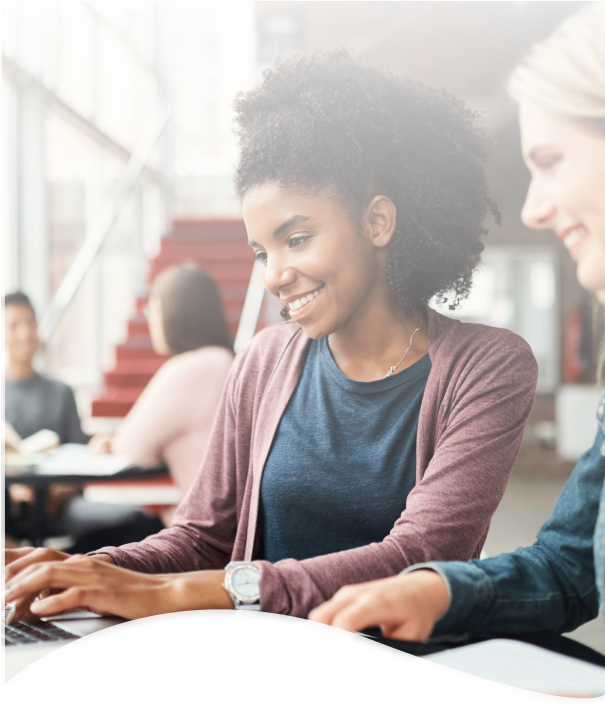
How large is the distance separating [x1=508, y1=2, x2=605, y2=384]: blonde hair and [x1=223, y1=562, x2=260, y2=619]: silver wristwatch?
65 centimetres

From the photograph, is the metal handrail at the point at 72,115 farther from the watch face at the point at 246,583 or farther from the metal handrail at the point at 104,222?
the watch face at the point at 246,583

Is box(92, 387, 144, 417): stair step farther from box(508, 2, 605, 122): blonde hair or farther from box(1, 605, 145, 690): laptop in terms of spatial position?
box(508, 2, 605, 122): blonde hair

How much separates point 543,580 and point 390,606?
223 mm

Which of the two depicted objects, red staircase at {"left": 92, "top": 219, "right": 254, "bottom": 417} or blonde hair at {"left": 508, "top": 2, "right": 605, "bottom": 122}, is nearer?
blonde hair at {"left": 508, "top": 2, "right": 605, "bottom": 122}

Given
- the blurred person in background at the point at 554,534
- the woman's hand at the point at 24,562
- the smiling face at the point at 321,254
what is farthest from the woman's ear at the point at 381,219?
the woman's hand at the point at 24,562

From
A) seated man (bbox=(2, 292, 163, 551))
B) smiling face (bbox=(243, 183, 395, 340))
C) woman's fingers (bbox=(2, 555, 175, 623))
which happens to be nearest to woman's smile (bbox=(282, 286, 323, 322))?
smiling face (bbox=(243, 183, 395, 340))

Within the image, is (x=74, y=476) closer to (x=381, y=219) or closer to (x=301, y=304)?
(x=301, y=304)

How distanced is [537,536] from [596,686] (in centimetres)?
23

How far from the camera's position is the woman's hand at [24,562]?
111 cm

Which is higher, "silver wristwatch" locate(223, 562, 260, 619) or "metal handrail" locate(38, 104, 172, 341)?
"metal handrail" locate(38, 104, 172, 341)

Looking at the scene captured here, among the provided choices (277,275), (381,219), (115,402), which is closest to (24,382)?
(115,402)

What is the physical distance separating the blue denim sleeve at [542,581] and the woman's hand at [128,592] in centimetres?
30

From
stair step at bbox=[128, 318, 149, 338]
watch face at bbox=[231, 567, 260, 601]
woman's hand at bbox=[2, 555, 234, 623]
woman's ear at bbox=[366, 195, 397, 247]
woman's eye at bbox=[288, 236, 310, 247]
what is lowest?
woman's hand at bbox=[2, 555, 234, 623]

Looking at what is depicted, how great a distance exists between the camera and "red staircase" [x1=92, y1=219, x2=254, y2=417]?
1.55 m
